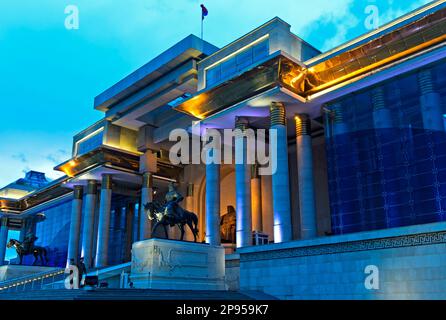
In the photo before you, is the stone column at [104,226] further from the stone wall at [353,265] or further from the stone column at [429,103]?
the stone column at [429,103]

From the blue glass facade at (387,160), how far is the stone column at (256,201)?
25.1 feet

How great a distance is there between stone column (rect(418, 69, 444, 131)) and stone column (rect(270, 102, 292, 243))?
589 centimetres

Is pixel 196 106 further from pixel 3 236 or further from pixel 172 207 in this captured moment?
pixel 3 236

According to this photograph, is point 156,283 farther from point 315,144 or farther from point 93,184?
point 93,184

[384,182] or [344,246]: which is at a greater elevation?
[384,182]

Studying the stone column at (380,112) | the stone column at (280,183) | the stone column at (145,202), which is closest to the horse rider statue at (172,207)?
the stone column at (280,183)

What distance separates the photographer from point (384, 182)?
17.9 meters

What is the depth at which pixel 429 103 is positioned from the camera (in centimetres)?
1733

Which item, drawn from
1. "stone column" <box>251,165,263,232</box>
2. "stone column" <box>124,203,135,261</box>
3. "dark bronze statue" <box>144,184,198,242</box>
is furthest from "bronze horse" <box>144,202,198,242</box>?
"stone column" <box>124,203,135,261</box>

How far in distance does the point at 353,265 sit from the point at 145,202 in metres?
17.7

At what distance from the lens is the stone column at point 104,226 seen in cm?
3120

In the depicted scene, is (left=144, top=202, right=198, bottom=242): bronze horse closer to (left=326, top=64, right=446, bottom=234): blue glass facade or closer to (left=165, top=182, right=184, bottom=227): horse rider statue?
(left=165, top=182, right=184, bottom=227): horse rider statue
